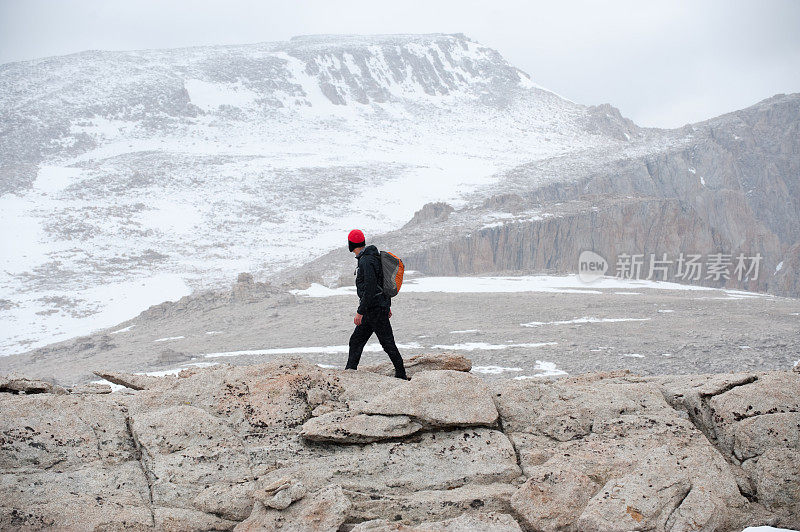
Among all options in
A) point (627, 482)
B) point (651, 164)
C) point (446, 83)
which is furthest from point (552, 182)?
point (446, 83)

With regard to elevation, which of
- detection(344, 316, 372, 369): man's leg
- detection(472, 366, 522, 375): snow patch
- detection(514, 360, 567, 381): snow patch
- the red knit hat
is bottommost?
detection(472, 366, 522, 375): snow patch

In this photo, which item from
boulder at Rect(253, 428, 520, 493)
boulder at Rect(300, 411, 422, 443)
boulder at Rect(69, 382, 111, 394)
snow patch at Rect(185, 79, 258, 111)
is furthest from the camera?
snow patch at Rect(185, 79, 258, 111)

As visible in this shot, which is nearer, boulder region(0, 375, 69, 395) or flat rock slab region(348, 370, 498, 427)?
flat rock slab region(348, 370, 498, 427)

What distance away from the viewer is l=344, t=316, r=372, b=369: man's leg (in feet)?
24.9

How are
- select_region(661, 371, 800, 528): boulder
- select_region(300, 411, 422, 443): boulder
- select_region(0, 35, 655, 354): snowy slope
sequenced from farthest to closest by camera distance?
select_region(0, 35, 655, 354): snowy slope → select_region(300, 411, 422, 443): boulder → select_region(661, 371, 800, 528): boulder

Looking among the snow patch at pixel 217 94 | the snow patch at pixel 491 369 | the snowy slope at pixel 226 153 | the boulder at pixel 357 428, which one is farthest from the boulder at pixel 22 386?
the snow patch at pixel 217 94

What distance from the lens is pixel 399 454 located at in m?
6.11

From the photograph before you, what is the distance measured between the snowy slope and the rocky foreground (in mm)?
34322

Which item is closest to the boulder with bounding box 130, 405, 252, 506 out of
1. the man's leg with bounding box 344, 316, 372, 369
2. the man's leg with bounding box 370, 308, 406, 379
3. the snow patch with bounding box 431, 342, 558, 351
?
the man's leg with bounding box 344, 316, 372, 369

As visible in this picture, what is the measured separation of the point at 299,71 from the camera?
494 ft

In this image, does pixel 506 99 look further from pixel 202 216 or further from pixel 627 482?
pixel 627 482

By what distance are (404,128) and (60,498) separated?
401 feet

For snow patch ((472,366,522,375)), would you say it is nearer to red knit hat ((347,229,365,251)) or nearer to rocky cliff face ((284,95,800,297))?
red knit hat ((347,229,365,251))

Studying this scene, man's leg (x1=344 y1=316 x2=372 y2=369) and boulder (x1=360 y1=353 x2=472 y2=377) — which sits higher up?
man's leg (x1=344 y1=316 x2=372 y2=369)
